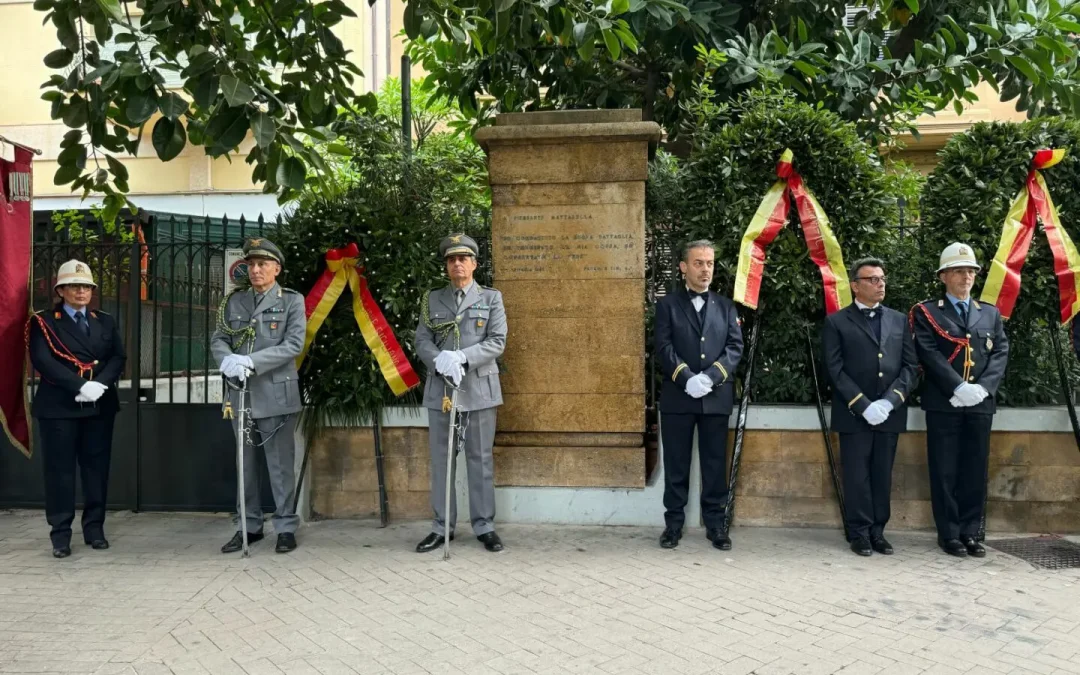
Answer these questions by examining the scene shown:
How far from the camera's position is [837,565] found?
5891mm

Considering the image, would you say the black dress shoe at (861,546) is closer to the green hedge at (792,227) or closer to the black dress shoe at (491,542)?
the green hedge at (792,227)

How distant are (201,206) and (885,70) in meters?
16.6

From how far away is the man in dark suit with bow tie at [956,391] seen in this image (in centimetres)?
617

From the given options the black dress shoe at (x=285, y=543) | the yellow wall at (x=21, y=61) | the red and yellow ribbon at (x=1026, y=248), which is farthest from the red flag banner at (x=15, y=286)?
the yellow wall at (x=21, y=61)

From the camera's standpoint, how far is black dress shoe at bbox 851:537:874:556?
6109 millimetres

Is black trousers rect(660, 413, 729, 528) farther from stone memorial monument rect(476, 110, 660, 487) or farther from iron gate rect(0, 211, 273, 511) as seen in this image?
iron gate rect(0, 211, 273, 511)

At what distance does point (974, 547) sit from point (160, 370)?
630 cm

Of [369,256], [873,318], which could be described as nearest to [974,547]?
[873,318]

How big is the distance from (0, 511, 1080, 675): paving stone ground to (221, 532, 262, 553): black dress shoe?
7 centimetres

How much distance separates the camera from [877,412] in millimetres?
6086

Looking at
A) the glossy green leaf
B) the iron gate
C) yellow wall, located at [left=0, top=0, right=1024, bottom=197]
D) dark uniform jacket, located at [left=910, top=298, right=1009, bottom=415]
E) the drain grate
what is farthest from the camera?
yellow wall, located at [left=0, top=0, right=1024, bottom=197]

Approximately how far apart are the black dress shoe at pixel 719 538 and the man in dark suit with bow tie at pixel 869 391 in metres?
0.82

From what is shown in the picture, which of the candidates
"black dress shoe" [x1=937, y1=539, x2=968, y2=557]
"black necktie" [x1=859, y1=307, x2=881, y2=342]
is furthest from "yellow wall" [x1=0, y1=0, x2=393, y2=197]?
"black dress shoe" [x1=937, y1=539, x2=968, y2=557]

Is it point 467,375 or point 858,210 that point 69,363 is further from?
point 858,210
